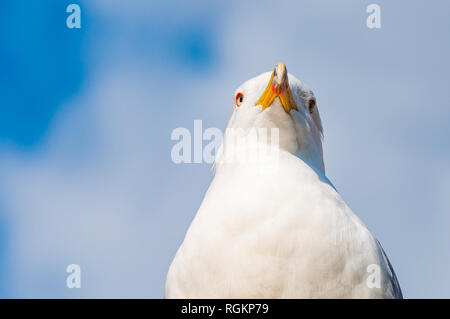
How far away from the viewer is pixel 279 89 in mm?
8531

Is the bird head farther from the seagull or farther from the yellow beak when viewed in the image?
the seagull

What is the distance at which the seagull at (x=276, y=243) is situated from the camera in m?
6.85

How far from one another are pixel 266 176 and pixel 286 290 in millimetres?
1371

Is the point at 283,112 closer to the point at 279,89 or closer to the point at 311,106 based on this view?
the point at 279,89

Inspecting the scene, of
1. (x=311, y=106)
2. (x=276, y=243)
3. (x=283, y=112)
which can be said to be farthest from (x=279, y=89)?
(x=276, y=243)

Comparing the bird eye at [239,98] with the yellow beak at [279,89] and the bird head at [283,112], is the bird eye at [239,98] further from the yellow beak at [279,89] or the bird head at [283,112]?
the yellow beak at [279,89]

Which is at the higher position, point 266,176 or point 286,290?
point 266,176

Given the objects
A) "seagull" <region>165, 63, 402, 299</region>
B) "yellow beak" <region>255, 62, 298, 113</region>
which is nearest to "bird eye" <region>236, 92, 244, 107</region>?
"yellow beak" <region>255, 62, 298, 113</region>

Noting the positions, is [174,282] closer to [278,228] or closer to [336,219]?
[278,228]

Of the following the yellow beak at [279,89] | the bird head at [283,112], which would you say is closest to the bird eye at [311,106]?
the bird head at [283,112]

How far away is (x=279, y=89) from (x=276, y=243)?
7.52 feet

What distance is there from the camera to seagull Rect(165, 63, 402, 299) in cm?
685
